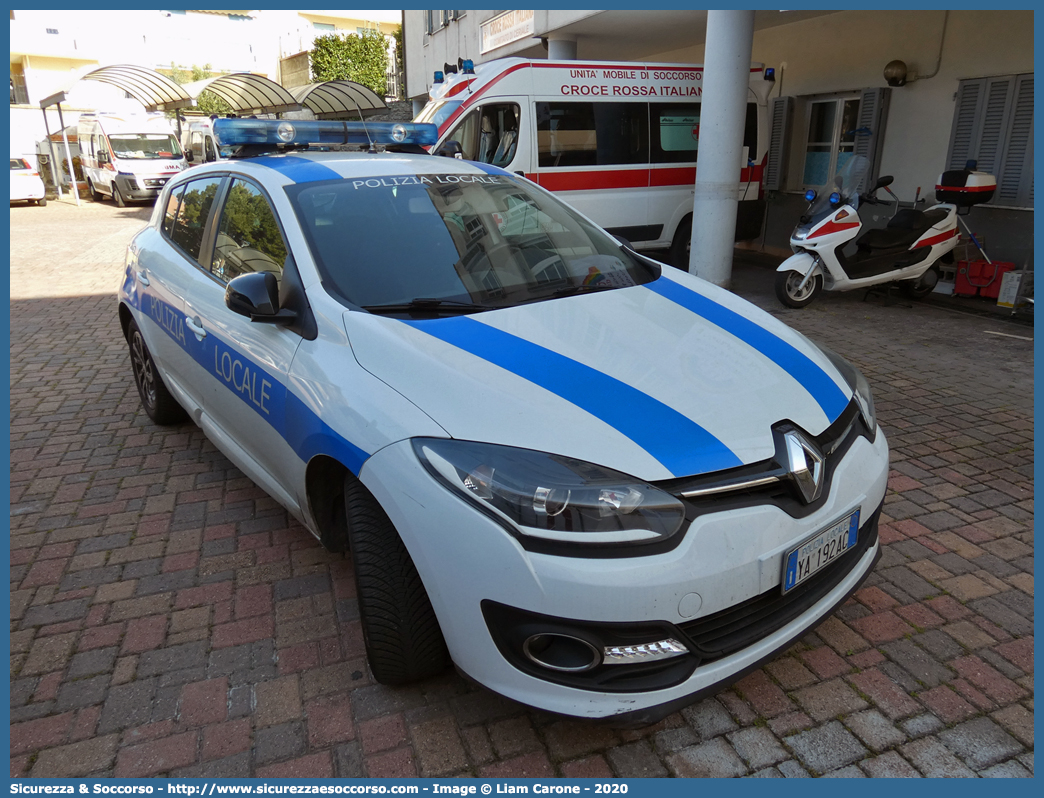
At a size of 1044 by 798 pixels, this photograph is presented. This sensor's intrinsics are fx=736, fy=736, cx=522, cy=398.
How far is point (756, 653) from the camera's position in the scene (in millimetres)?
2061

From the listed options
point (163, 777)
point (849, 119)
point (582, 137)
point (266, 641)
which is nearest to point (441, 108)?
point (582, 137)

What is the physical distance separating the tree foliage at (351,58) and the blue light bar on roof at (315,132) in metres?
31.3

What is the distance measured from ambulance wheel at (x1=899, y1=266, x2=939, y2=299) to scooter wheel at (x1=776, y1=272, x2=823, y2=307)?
1010 millimetres

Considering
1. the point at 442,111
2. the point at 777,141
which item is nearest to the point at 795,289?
the point at 777,141

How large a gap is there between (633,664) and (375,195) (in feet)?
6.94

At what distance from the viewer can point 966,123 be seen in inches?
320

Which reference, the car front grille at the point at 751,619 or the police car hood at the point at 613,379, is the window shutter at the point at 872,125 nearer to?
the police car hood at the point at 613,379

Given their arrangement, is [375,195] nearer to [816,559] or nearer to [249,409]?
[249,409]

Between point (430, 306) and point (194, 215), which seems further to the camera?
point (194, 215)

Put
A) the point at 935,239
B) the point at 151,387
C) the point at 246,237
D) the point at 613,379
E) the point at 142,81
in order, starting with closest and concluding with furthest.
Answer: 1. the point at 613,379
2. the point at 246,237
3. the point at 151,387
4. the point at 935,239
5. the point at 142,81

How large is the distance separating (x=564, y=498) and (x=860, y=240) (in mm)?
7140

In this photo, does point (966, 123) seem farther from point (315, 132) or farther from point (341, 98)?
point (341, 98)

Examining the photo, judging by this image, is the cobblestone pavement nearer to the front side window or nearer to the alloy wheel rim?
A: the alloy wheel rim

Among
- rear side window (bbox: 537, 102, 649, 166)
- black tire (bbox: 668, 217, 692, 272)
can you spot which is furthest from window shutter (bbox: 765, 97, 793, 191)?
rear side window (bbox: 537, 102, 649, 166)
